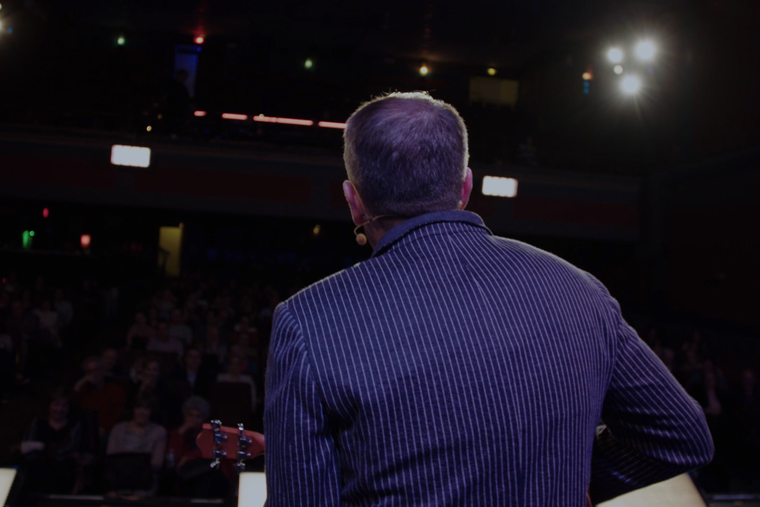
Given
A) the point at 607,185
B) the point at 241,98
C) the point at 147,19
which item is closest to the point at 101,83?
the point at 147,19

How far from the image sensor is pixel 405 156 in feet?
2.43

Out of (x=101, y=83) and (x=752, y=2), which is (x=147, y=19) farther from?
(x=752, y=2)

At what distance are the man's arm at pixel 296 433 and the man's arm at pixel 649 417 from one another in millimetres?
384

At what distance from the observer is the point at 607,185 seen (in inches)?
392

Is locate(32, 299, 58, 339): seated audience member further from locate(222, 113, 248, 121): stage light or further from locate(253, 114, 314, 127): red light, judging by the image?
locate(253, 114, 314, 127): red light

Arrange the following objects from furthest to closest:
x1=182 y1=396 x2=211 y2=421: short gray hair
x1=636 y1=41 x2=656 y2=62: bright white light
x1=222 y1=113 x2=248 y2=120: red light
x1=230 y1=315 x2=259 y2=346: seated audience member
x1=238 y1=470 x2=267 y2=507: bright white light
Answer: x1=222 y1=113 x2=248 y2=120: red light
x1=636 y1=41 x2=656 y2=62: bright white light
x1=230 y1=315 x2=259 y2=346: seated audience member
x1=182 y1=396 x2=211 y2=421: short gray hair
x1=238 y1=470 x2=267 y2=507: bright white light

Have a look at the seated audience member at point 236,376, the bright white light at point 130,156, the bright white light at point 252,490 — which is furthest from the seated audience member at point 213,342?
the bright white light at point 252,490

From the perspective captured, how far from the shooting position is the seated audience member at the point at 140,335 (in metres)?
5.71

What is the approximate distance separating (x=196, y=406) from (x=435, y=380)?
371 cm

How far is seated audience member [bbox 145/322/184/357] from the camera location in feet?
18.1

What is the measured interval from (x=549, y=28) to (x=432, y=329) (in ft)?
36.8

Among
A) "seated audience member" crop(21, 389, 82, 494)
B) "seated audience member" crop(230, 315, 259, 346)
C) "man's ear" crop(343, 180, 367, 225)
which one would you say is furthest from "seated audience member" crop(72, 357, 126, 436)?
"man's ear" crop(343, 180, 367, 225)

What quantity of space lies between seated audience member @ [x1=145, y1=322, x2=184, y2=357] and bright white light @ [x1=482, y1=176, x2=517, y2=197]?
431 cm

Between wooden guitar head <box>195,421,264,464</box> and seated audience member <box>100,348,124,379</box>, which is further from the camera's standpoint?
seated audience member <box>100,348,124,379</box>
